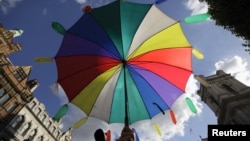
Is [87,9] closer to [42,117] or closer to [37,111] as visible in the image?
[37,111]

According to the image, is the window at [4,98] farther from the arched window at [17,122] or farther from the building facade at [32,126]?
the arched window at [17,122]

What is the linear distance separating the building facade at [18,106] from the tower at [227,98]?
26698 mm

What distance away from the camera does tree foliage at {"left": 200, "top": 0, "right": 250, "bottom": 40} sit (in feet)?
30.9

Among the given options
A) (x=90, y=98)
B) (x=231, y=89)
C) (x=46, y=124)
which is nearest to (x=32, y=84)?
(x=46, y=124)

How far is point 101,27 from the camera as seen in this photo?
30.2 feet

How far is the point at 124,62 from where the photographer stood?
29.8 feet

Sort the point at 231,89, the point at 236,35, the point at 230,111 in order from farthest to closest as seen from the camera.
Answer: the point at 231,89, the point at 230,111, the point at 236,35

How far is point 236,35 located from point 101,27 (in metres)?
7.16

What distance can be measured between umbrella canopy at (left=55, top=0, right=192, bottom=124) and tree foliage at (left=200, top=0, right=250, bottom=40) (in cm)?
273

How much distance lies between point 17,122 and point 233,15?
32137mm

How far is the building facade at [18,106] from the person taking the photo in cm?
2827

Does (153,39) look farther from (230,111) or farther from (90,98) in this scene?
(230,111)

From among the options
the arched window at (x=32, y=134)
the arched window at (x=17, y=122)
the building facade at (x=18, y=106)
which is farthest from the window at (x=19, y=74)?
the arched window at (x=32, y=134)

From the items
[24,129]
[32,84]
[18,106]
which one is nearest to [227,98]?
[18,106]
